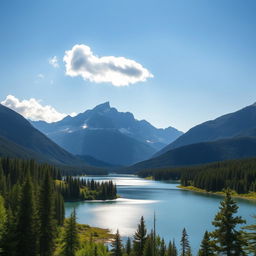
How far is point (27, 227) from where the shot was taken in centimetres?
5588

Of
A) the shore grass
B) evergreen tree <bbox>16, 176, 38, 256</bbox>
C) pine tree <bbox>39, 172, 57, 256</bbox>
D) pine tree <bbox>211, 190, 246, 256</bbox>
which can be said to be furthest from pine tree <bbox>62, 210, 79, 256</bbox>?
pine tree <bbox>211, 190, 246, 256</bbox>

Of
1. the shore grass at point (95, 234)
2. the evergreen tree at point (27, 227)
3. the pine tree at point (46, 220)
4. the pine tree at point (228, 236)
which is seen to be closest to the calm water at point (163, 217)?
the shore grass at point (95, 234)

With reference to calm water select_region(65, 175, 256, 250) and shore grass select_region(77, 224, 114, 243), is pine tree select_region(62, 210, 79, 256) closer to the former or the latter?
shore grass select_region(77, 224, 114, 243)

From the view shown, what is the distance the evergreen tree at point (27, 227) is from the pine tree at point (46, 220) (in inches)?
114

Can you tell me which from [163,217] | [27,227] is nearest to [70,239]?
[27,227]

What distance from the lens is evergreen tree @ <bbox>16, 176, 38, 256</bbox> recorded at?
181 feet

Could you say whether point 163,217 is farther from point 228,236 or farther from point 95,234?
point 228,236

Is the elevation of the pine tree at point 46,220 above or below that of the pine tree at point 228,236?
below

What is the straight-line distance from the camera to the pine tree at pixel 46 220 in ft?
197

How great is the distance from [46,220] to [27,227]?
19.1ft

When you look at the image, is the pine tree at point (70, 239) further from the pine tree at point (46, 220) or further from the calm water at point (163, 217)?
the calm water at point (163, 217)

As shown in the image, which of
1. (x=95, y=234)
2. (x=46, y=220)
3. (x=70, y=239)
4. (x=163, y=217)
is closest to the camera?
(x=70, y=239)

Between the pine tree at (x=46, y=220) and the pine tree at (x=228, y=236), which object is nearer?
the pine tree at (x=228, y=236)

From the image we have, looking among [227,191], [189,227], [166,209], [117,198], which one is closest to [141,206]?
[166,209]
